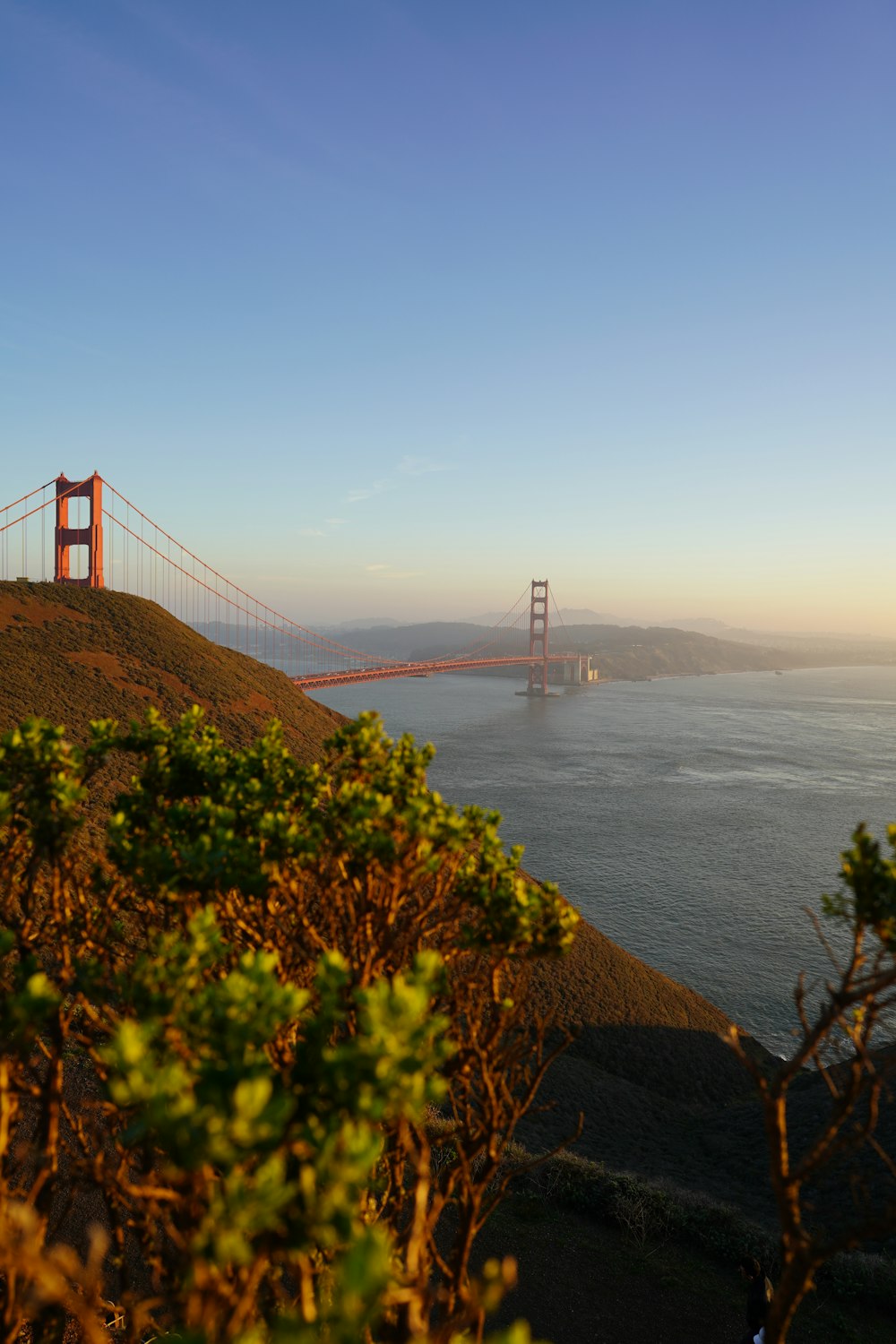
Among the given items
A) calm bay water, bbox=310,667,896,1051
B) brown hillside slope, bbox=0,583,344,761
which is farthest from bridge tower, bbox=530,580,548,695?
brown hillside slope, bbox=0,583,344,761

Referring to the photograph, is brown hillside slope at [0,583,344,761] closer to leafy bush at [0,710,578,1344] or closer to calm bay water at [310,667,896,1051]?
calm bay water at [310,667,896,1051]

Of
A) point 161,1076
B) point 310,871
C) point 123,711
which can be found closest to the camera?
point 161,1076

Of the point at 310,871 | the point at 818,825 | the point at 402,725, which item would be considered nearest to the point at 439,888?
the point at 310,871

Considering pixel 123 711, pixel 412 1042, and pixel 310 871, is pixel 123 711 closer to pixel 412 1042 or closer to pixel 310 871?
pixel 310 871

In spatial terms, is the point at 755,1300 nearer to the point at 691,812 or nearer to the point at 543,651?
the point at 691,812

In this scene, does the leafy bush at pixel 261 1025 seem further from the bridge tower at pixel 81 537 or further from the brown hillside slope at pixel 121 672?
the bridge tower at pixel 81 537

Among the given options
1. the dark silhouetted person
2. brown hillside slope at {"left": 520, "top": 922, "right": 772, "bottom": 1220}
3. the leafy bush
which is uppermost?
the leafy bush

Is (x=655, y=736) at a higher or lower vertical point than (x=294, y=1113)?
lower
